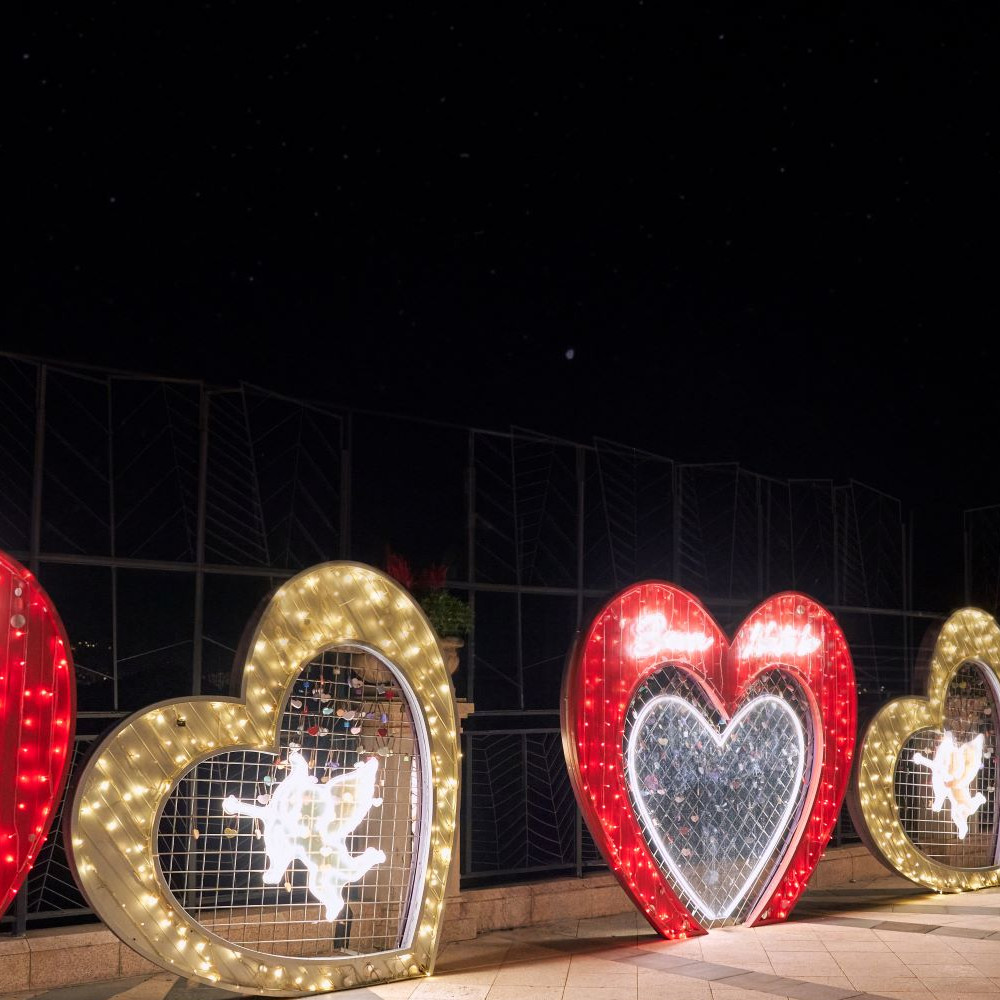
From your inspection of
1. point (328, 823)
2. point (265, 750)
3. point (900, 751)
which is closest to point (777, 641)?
point (900, 751)

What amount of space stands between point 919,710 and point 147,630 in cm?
1042

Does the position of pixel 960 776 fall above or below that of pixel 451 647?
below

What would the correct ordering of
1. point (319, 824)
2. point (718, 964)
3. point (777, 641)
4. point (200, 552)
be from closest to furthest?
point (319, 824), point (718, 964), point (200, 552), point (777, 641)

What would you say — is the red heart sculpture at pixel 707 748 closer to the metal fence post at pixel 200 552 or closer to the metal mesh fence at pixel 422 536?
the metal mesh fence at pixel 422 536

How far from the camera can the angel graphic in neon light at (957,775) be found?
34.6 feet

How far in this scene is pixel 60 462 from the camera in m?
15.1

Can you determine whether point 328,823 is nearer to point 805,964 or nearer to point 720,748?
point 720,748

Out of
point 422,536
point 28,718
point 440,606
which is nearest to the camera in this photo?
point 28,718

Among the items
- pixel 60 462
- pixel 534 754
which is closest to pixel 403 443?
pixel 60 462

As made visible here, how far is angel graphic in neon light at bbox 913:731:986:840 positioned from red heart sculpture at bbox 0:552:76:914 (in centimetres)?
744

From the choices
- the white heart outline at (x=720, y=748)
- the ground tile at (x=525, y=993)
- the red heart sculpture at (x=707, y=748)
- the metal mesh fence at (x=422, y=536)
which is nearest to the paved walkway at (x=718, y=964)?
the ground tile at (x=525, y=993)

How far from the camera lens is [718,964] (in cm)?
757

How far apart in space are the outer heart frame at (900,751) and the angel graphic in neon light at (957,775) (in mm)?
300

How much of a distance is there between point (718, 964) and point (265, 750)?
3.29 m
